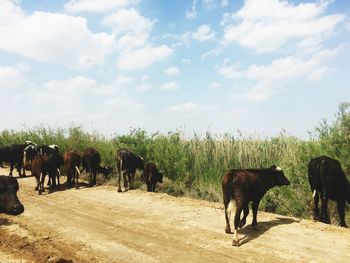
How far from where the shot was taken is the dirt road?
7.87m

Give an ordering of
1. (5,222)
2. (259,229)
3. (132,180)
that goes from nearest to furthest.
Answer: (259,229) < (5,222) < (132,180)

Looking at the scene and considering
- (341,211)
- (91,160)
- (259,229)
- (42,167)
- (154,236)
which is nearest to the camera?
(154,236)

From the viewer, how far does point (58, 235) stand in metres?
9.52

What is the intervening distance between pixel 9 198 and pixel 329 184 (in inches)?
312

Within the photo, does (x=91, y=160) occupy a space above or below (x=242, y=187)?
above

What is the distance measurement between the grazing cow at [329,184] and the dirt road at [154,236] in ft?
2.51

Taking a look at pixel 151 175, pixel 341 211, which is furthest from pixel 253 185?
pixel 151 175

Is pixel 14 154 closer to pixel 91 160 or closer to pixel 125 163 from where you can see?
pixel 91 160

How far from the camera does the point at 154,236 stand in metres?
9.21

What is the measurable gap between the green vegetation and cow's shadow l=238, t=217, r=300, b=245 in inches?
77.5

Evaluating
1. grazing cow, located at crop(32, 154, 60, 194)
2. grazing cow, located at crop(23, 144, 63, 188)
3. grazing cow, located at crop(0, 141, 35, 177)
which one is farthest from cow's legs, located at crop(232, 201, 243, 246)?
grazing cow, located at crop(0, 141, 35, 177)

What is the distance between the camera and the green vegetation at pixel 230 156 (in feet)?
41.6

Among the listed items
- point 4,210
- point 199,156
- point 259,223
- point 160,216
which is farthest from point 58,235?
point 199,156

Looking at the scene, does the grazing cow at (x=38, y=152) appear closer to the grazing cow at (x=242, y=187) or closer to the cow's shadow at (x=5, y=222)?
the cow's shadow at (x=5, y=222)
